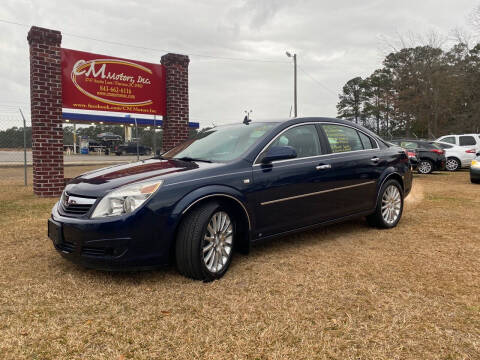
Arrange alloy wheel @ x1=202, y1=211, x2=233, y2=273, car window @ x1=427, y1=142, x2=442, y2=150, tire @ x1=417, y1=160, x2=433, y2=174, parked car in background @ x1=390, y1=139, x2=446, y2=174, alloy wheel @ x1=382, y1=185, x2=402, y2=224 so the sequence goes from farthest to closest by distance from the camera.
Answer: car window @ x1=427, y1=142, x2=442, y2=150, tire @ x1=417, y1=160, x2=433, y2=174, parked car in background @ x1=390, y1=139, x2=446, y2=174, alloy wheel @ x1=382, y1=185, x2=402, y2=224, alloy wheel @ x1=202, y1=211, x2=233, y2=273

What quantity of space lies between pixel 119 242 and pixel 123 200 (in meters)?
0.34

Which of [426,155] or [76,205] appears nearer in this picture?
[76,205]

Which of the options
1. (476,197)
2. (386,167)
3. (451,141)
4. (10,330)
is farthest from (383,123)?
(10,330)

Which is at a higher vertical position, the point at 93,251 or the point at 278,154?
the point at 278,154

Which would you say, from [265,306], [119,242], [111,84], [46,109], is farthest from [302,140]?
[111,84]

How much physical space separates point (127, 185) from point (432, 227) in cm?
442

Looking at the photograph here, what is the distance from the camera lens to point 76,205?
3.42 meters

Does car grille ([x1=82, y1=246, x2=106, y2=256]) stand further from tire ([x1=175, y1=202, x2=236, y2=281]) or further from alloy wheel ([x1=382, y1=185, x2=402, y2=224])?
alloy wheel ([x1=382, y1=185, x2=402, y2=224])

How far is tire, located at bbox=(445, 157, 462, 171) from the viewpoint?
1697cm

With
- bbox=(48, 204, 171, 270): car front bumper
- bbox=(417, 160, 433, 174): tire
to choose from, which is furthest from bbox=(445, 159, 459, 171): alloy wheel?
bbox=(48, 204, 171, 270): car front bumper

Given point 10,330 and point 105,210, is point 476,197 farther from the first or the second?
point 10,330

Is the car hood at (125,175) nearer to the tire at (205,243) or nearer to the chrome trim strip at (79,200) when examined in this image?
the chrome trim strip at (79,200)

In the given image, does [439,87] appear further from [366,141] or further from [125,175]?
[125,175]

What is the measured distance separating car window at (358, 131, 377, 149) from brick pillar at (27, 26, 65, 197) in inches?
255
